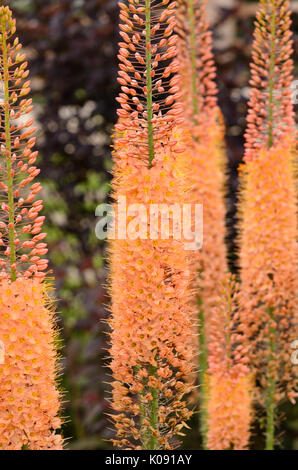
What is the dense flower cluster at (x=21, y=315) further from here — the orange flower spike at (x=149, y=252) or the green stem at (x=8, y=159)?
the orange flower spike at (x=149, y=252)

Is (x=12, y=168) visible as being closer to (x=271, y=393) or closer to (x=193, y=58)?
(x=193, y=58)

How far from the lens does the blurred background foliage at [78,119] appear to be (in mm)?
6324

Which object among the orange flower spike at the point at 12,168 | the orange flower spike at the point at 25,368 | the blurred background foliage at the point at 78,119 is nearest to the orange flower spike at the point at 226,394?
the orange flower spike at the point at 25,368

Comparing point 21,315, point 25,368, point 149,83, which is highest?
point 149,83

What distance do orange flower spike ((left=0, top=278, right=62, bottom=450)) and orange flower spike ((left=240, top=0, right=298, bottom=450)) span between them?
1.41 meters

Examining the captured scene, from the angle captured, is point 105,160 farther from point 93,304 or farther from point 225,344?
point 225,344

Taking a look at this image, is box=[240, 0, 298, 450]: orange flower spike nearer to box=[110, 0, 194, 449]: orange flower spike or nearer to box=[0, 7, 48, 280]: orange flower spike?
box=[110, 0, 194, 449]: orange flower spike

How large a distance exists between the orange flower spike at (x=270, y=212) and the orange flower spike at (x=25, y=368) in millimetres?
1412

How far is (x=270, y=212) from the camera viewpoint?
13.3 feet

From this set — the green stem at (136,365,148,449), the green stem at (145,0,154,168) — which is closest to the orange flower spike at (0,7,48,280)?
the green stem at (145,0,154,168)

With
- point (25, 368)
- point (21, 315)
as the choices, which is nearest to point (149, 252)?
point (21, 315)

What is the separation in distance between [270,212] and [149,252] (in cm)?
126
